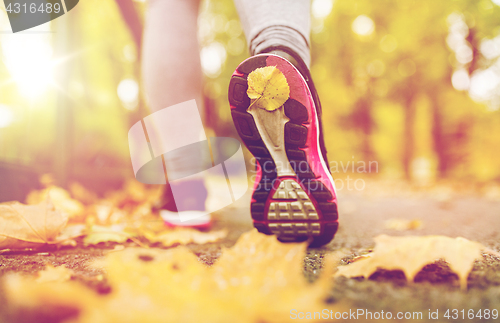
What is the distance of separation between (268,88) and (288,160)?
0.18 m

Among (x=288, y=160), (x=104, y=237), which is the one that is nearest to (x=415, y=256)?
(x=288, y=160)

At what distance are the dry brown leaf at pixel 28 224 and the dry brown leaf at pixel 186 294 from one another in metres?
0.31

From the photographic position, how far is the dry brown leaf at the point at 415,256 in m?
0.45

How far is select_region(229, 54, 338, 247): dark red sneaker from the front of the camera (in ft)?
2.26

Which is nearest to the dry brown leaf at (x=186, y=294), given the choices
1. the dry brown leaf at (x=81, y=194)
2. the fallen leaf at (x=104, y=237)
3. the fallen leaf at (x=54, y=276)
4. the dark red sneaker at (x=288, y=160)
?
the fallen leaf at (x=54, y=276)

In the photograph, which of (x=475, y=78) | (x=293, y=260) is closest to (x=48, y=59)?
(x=293, y=260)

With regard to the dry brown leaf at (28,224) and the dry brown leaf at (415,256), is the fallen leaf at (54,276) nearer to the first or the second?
the dry brown leaf at (28,224)

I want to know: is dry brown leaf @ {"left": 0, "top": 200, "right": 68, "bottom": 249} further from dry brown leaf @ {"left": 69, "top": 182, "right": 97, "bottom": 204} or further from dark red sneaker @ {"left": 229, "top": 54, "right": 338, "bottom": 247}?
dry brown leaf @ {"left": 69, "top": 182, "right": 97, "bottom": 204}

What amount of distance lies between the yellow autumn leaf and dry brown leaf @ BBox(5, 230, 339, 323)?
1.26ft

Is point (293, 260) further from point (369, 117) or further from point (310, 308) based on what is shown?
point (369, 117)

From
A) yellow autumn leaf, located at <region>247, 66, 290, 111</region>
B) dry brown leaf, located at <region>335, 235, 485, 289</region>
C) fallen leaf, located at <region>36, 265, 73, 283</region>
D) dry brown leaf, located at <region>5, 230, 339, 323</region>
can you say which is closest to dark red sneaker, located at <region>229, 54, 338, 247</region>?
yellow autumn leaf, located at <region>247, 66, 290, 111</region>

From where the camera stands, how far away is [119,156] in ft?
14.0

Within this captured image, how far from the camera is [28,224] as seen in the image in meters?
0.64

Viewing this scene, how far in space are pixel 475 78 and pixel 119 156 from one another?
20.6ft
